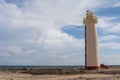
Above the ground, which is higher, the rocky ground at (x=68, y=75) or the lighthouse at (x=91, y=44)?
the lighthouse at (x=91, y=44)

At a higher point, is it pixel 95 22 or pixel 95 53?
pixel 95 22

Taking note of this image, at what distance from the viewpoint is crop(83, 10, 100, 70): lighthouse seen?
3888 cm

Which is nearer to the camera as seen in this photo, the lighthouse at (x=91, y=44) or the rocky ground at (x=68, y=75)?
the rocky ground at (x=68, y=75)

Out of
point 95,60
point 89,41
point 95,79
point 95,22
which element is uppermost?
point 95,22

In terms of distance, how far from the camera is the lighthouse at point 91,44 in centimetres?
3888

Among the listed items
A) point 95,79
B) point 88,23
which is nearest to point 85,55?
point 88,23

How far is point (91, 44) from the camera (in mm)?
39000

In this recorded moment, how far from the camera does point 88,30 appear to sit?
1548 inches

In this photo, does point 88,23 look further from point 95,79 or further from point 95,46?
point 95,79

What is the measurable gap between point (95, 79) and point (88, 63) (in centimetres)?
1241

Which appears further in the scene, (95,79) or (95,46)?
(95,46)

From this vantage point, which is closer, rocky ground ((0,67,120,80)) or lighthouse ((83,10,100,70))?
rocky ground ((0,67,120,80))

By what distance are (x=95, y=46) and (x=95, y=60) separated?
5.79 ft

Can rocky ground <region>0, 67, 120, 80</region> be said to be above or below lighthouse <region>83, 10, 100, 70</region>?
below
